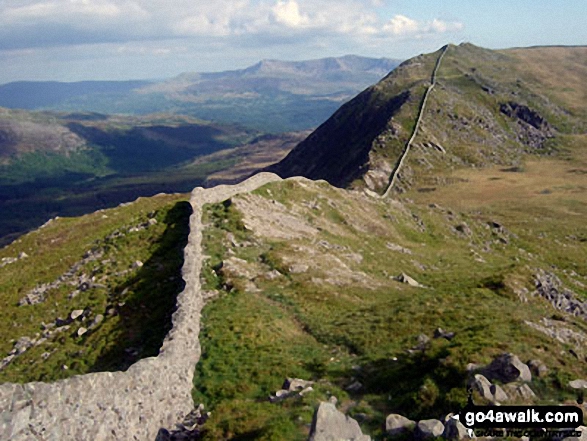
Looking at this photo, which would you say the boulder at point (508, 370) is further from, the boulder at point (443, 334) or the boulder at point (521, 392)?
the boulder at point (443, 334)

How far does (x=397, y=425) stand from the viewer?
1855cm

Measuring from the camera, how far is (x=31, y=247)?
215 feet

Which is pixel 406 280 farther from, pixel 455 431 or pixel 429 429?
pixel 455 431

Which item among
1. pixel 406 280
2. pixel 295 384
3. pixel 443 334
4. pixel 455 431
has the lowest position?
pixel 406 280

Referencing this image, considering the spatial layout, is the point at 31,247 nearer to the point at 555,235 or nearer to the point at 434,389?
the point at 434,389

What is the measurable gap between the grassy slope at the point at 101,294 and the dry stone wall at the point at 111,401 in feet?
14.6

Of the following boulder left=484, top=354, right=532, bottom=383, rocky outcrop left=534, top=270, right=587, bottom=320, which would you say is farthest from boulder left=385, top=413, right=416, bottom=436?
rocky outcrop left=534, top=270, right=587, bottom=320

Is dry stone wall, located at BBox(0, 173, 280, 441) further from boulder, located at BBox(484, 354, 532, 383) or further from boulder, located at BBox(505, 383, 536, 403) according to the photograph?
boulder, located at BBox(505, 383, 536, 403)

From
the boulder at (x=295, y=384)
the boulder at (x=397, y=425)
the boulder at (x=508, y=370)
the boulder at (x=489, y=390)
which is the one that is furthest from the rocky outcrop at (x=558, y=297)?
the boulder at (x=397, y=425)

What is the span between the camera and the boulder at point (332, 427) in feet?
56.4

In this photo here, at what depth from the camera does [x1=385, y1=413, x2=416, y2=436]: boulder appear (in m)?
18.3

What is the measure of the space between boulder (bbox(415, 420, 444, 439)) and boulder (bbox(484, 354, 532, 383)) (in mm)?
4878

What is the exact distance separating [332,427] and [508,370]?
28.3 feet

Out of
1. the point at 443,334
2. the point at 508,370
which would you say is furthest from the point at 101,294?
the point at 508,370
